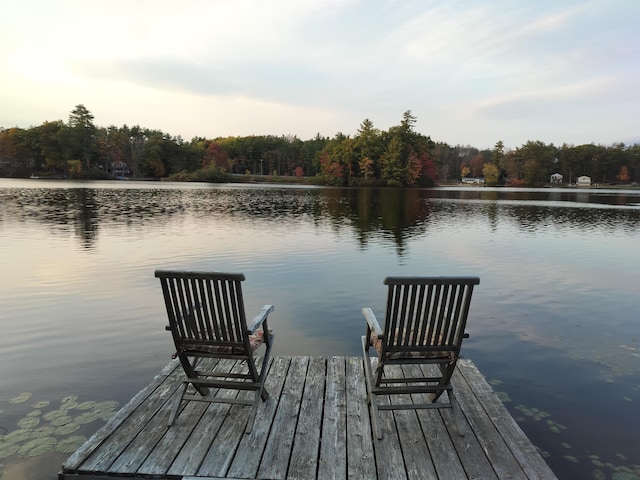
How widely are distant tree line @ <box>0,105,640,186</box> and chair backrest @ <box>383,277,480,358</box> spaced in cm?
8181

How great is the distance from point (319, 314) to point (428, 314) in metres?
4.87

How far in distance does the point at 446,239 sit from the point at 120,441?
16732 millimetres

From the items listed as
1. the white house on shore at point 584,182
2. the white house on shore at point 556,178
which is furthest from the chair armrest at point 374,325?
the white house on shore at point 556,178

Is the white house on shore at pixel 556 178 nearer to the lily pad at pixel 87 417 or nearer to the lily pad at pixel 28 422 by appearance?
the lily pad at pixel 87 417

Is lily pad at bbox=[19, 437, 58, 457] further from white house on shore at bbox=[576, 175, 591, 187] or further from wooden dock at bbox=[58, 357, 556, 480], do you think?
white house on shore at bbox=[576, 175, 591, 187]

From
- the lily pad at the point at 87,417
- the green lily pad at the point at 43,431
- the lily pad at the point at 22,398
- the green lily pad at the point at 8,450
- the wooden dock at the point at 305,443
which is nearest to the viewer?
the wooden dock at the point at 305,443

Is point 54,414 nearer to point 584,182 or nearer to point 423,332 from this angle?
point 423,332

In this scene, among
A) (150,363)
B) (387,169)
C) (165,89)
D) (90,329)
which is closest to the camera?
(150,363)

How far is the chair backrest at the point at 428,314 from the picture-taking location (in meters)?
3.23

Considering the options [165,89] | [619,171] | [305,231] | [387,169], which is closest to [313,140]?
[387,169]

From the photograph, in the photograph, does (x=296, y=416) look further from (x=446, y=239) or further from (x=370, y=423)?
(x=446, y=239)

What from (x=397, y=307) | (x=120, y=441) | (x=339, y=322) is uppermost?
(x=397, y=307)

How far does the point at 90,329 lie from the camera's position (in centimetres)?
702

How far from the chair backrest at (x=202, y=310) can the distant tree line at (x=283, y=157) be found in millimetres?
82144
